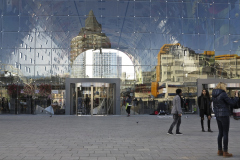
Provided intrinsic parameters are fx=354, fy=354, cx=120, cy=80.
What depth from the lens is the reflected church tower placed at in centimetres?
2725

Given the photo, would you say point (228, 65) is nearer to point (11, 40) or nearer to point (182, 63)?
point (182, 63)

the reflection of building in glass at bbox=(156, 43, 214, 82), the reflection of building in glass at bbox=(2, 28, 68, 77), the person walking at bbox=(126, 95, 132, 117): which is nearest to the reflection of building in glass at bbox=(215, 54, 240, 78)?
the reflection of building in glass at bbox=(156, 43, 214, 82)

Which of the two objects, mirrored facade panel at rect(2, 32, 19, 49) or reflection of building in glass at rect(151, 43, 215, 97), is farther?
reflection of building in glass at rect(151, 43, 215, 97)

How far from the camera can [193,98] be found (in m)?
27.6

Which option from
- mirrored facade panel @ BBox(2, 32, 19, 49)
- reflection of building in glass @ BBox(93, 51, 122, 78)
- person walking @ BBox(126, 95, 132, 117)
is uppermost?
mirrored facade panel @ BBox(2, 32, 19, 49)

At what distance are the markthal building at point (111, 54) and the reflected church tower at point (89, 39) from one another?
0.25ft

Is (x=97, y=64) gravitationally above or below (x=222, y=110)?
above

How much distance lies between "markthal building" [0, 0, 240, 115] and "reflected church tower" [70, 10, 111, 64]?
77mm

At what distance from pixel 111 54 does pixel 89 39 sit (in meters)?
2.07

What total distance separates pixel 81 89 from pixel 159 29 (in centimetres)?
765

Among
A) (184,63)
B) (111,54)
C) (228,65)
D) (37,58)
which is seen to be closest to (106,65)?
(111,54)

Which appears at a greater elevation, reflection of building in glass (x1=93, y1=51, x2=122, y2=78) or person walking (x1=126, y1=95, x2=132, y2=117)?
reflection of building in glass (x1=93, y1=51, x2=122, y2=78)

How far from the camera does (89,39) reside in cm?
2756

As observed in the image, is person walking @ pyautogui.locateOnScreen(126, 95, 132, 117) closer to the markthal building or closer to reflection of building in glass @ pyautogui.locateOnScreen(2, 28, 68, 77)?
the markthal building
